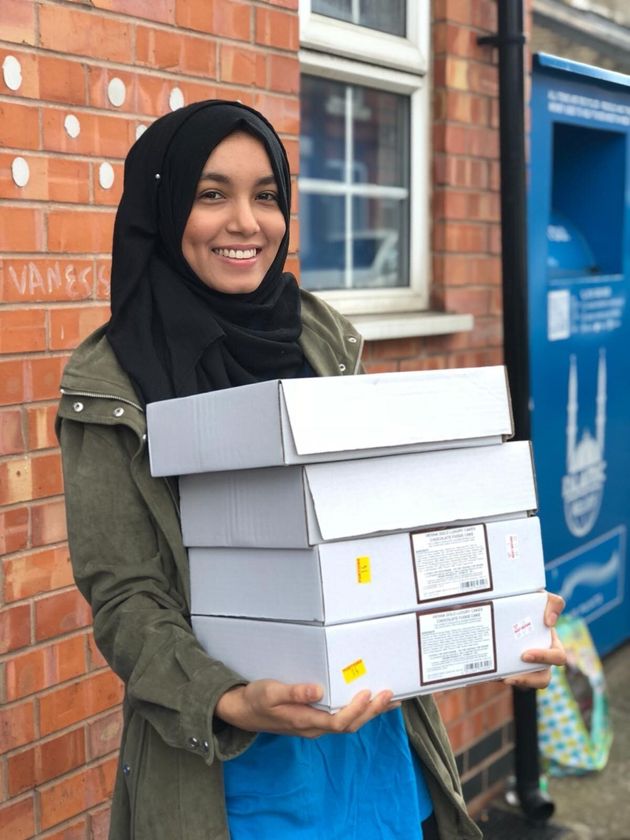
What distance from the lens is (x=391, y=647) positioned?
1.57 m

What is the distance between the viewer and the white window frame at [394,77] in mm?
3475

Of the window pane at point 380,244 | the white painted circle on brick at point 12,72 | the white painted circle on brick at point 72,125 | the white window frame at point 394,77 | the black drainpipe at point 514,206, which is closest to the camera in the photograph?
the white painted circle on brick at point 12,72

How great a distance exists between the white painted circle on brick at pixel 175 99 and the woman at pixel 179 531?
1.00 meters

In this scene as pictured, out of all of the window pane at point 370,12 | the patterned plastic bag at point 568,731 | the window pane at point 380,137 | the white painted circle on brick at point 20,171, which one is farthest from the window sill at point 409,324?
the patterned plastic bag at point 568,731

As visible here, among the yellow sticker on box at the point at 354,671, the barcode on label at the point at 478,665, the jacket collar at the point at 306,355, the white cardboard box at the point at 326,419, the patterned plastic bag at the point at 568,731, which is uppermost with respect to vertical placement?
the jacket collar at the point at 306,355

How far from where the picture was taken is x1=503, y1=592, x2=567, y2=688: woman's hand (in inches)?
66.7

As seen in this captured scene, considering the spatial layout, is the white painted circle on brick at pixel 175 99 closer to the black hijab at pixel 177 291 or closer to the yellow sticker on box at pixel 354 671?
the black hijab at pixel 177 291

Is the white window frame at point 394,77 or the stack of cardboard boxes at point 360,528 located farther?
the white window frame at point 394,77

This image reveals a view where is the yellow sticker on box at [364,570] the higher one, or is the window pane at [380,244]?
the window pane at [380,244]

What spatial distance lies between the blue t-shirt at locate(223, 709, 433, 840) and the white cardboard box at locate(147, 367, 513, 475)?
1.50 ft

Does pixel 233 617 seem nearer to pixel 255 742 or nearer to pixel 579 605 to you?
pixel 255 742

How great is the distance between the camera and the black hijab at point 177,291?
172cm

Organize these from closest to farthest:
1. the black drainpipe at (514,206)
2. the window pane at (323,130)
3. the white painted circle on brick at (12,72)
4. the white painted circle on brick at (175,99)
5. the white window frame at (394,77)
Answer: the white painted circle on brick at (12,72)
the white painted circle on brick at (175,99)
the white window frame at (394,77)
the window pane at (323,130)
the black drainpipe at (514,206)

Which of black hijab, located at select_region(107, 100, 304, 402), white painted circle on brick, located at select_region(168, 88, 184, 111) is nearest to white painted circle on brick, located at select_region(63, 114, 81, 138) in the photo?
white painted circle on brick, located at select_region(168, 88, 184, 111)
